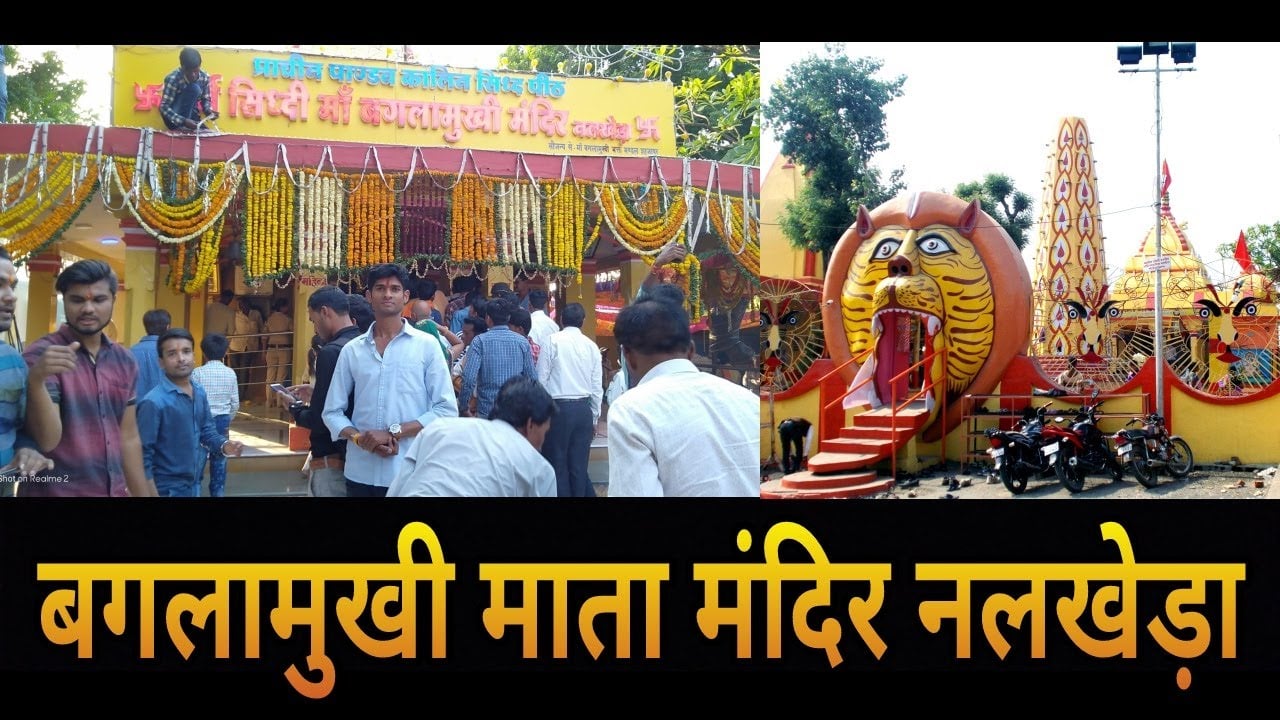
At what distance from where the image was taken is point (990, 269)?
7.66 metres

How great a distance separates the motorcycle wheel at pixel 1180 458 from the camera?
7195 mm

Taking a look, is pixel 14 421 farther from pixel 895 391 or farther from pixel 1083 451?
pixel 1083 451

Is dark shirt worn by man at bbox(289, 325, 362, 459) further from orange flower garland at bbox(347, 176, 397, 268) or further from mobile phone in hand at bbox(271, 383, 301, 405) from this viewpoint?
orange flower garland at bbox(347, 176, 397, 268)

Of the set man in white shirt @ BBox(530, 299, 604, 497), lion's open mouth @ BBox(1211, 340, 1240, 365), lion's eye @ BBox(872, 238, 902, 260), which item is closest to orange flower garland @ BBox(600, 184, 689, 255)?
man in white shirt @ BBox(530, 299, 604, 497)

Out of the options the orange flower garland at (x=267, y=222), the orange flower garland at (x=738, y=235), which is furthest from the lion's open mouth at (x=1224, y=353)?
the orange flower garland at (x=267, y=222)

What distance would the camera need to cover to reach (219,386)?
4391 millimetres

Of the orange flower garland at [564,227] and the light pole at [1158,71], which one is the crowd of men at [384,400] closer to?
the orange flower garland at [564,227]

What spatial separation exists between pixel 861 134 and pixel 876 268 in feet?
3.05

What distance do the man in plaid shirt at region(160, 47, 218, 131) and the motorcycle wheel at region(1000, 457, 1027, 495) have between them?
5.06 metres

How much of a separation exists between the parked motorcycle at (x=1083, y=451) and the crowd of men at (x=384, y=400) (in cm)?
355

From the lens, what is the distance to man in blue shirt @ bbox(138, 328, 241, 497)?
417cm

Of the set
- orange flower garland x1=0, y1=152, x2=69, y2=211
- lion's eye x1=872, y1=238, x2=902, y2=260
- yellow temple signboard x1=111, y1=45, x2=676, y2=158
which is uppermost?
yellow temple signboard x1=111, y1=45, x2=676, y2=158

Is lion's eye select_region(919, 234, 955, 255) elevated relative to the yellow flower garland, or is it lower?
elevated

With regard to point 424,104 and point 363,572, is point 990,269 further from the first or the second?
point 363,572
